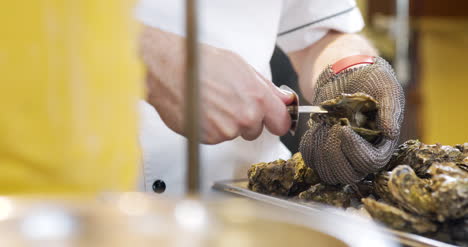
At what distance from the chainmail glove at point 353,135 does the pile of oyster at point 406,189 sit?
14mm

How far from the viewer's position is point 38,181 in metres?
0.32

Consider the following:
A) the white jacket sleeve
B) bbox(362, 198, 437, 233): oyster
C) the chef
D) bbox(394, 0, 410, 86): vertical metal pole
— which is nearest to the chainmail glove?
the chef

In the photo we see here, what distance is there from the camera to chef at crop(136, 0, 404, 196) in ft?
2.02

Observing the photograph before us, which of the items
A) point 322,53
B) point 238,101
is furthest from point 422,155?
point 322,53

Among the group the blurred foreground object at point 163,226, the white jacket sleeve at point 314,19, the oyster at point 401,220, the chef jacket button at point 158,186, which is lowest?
the chef jacket button at point 158,186

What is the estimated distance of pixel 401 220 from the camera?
48cm

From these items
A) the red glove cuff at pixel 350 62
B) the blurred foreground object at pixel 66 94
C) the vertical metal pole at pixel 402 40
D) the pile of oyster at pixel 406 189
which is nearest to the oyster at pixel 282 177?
the pile of oyster at pixel 406 189

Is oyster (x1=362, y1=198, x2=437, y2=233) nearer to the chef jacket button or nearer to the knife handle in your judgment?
the knife handle

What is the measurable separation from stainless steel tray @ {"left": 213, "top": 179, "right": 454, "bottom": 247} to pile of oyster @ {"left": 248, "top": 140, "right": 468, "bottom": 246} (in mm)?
13

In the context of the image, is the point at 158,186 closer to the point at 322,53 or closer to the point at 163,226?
the point at 322,53

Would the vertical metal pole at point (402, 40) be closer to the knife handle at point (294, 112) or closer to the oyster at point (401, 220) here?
the knife handle at point (294, 112)

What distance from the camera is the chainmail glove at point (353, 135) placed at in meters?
0.60

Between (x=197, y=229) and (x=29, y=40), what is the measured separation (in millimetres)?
162

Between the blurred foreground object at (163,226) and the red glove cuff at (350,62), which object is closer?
the blurred foreground object at (163,226)
